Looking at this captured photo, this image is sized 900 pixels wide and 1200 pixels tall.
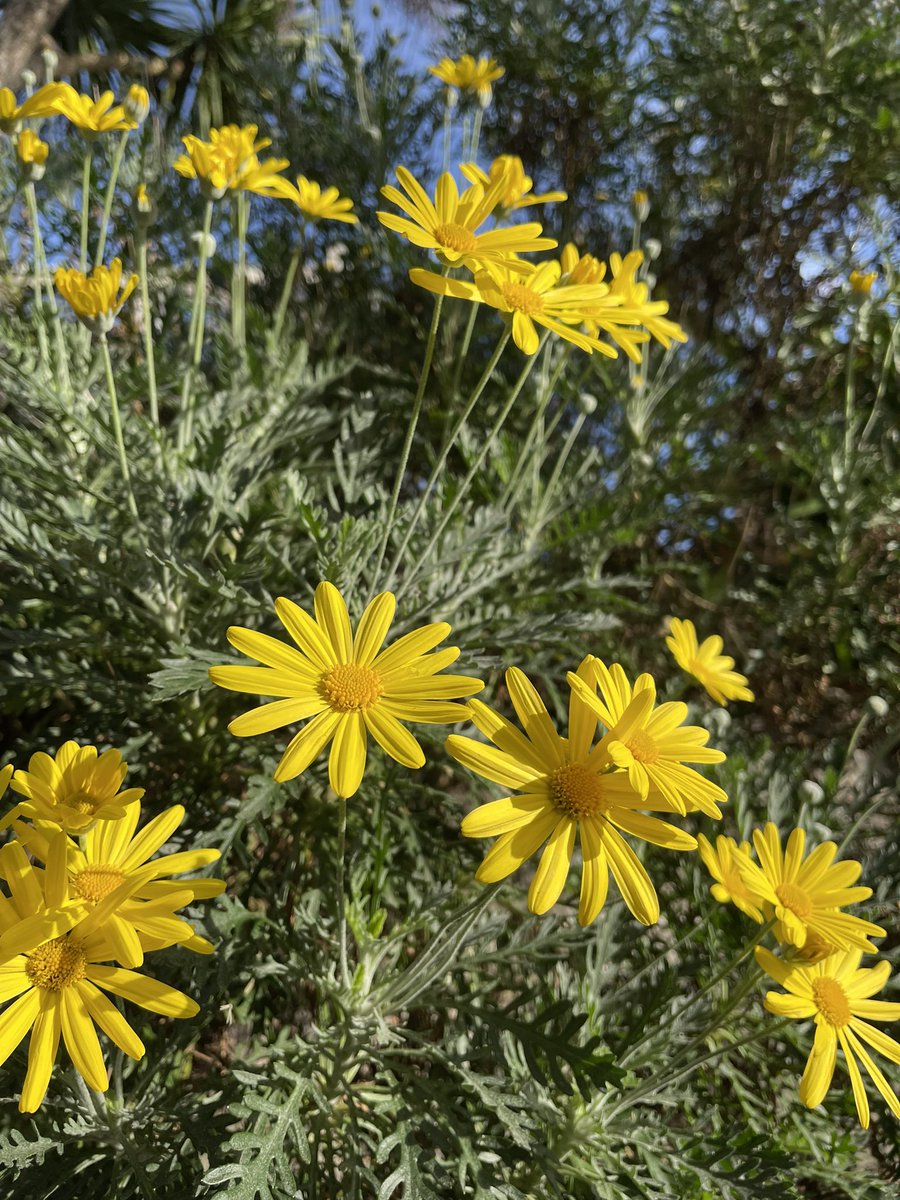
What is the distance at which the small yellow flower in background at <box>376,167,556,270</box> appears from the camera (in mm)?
986

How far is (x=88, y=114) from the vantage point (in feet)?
4.58

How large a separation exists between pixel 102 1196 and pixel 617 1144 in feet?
2.71

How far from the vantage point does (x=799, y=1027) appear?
1.44 m

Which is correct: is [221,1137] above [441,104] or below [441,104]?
below

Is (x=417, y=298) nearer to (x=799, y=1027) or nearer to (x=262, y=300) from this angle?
(x=262, y=300)

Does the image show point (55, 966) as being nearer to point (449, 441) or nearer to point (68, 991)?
point (68, 991)

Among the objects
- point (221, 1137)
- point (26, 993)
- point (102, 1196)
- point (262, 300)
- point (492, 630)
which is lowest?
point (102, 1196)

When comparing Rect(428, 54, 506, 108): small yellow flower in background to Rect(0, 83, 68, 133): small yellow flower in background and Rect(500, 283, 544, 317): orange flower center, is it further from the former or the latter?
Rect(500, 283, 544, 317): orange flower center

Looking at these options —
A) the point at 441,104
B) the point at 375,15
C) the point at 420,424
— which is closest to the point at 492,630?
the point at 420,424

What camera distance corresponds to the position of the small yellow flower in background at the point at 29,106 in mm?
1364

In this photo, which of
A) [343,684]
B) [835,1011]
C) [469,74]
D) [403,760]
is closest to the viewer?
[403,760]

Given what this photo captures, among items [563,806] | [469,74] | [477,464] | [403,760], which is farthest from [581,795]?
[469,74]

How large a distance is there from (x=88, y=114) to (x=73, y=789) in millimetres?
1228

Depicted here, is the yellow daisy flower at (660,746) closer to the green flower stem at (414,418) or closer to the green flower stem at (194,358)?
the green flower stem at (414,418)
